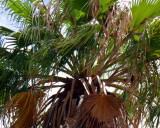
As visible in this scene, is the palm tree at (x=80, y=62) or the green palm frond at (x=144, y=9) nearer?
the palm tree at (x=80, y=62)

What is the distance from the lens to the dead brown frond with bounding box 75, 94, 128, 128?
4624mm

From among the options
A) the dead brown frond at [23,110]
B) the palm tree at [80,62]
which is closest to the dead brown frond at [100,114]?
the palm tree at [80,62]

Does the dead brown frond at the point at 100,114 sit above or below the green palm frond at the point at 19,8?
below

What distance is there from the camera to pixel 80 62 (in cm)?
470

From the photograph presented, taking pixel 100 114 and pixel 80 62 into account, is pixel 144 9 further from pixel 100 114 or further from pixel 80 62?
pixel 100 114

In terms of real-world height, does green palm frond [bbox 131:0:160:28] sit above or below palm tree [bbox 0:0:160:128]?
above

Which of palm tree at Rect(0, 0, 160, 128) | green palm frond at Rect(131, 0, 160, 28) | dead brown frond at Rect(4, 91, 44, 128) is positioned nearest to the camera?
palm tree at Rect(0, 0, 160, 128)

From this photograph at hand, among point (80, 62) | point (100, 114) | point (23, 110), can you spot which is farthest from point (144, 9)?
point (23, 110)

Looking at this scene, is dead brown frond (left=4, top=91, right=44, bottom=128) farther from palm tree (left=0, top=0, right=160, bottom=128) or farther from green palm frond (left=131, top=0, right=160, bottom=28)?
green palm frond (left=131, top=0, right=160, bottom=28)

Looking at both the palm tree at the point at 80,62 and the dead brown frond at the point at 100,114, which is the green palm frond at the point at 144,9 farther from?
the dead brown frond at the point at 100,114

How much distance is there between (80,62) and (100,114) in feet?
2.54

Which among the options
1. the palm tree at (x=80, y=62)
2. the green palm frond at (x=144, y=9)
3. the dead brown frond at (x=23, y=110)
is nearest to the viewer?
the palm tree at (x=80, y=62)

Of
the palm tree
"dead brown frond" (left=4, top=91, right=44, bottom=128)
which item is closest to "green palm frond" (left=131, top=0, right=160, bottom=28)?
the palm tree

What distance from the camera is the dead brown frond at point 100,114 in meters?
4.62
